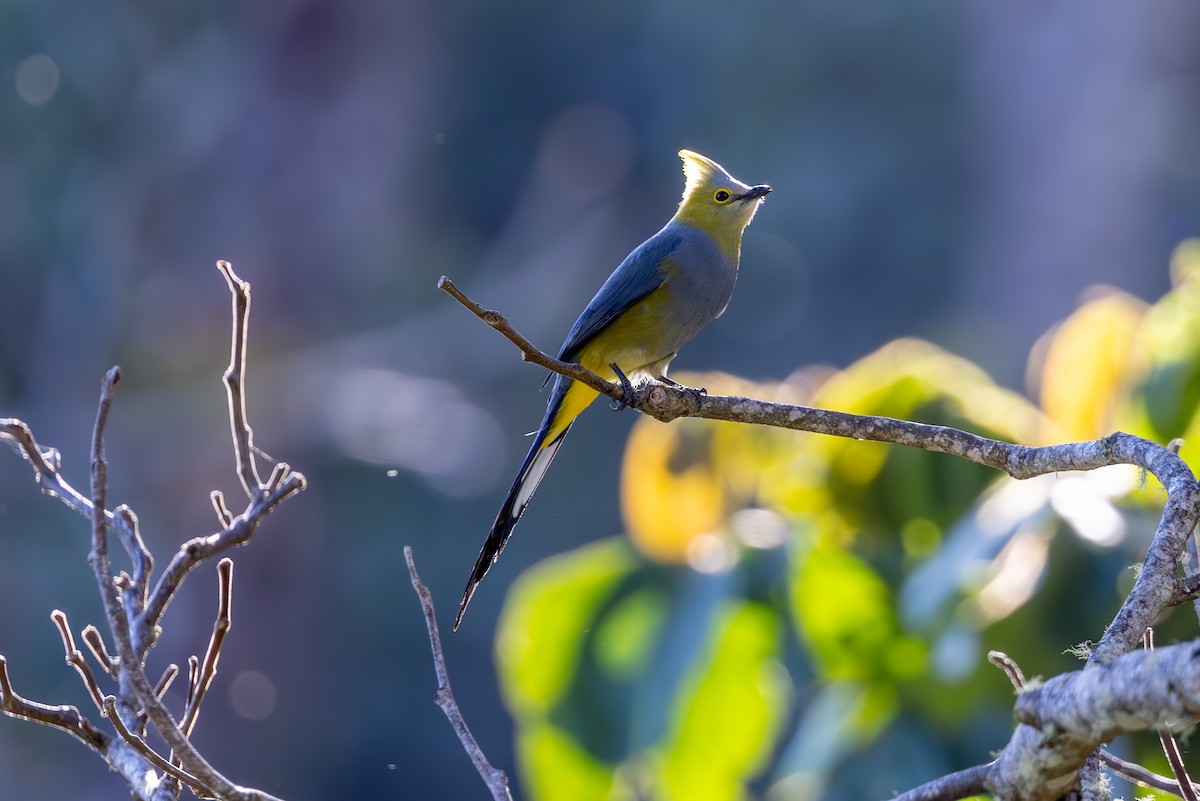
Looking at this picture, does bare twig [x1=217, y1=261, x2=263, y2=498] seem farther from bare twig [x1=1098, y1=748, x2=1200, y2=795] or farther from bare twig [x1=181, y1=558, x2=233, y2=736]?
bare twig [x1=1098, y1=748, x2=1200, y2=795]

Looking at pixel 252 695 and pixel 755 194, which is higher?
pixel 252 695

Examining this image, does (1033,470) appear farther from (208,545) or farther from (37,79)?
(37,79)

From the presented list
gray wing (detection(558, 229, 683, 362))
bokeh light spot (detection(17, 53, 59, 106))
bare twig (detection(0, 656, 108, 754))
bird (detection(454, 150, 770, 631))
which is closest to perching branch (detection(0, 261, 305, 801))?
bare twig (detection(0, 656, 108, 754))

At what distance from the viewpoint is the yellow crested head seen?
275 centimetres

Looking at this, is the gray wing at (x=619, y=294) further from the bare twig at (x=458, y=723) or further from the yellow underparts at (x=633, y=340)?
the bare twig at (x=458, y=723)

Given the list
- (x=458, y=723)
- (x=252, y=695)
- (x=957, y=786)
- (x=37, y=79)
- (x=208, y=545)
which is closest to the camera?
(x=957, y=786)

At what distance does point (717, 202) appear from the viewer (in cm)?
279

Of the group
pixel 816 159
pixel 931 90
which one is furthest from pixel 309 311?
pixel 931 90

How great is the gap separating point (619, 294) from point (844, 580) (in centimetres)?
97

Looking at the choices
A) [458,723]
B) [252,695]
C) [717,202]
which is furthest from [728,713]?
[252,695]

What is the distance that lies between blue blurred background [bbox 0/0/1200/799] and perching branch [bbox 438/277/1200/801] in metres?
8.32

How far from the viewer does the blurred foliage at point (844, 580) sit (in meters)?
2.64

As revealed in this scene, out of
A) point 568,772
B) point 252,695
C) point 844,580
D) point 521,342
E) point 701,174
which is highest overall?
point 252,695

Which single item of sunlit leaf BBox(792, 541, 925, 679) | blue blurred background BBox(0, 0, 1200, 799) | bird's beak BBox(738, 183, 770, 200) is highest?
blue blurred background BBox(0, 0, 1200, 799)
